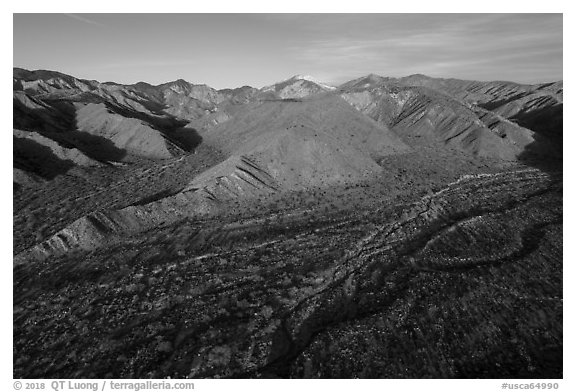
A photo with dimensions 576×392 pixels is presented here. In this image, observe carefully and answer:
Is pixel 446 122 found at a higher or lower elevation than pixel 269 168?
higher

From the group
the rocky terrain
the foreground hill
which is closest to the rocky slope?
the rocky terrain

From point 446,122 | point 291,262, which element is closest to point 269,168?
point 291,262

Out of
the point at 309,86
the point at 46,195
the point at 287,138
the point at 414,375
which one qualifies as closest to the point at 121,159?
the point at 46,195

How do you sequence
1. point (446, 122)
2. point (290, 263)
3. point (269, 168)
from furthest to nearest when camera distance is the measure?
1. point (446, 122)
2. point (269, 168)
3. point (290, 263)

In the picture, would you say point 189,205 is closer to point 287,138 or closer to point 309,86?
point 287,138

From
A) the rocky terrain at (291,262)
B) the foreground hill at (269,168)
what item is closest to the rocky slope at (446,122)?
the rocky terrain at (291,262)

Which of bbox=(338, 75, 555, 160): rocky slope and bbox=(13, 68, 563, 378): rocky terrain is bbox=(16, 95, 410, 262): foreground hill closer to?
bbox=(13, 68, 563, 378): rocky terrain

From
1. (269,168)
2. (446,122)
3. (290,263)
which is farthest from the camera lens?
(446,122)

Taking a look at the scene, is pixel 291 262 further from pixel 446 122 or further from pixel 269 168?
pixel 446 122
